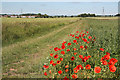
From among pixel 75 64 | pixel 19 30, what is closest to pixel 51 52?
pixel 75 64

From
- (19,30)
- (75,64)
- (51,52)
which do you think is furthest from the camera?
(19,30)

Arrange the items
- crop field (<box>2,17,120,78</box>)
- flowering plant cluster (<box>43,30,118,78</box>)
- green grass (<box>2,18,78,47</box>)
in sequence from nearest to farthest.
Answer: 1. flowering plant cluster (<box>43,30,118,78</box>)
2. crop field (<box>2,17,120,78</box>)
3. green grass (<box>2,18,78,47</box>)

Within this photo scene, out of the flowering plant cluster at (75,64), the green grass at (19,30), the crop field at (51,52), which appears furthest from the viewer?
the green grass at (19,30)

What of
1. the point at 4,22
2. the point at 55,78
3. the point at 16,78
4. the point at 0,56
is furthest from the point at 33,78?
the point at 4,22

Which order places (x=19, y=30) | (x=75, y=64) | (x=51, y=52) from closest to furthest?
(x=75, y=64) → (x=51, y=52) → (x=19, y=30)

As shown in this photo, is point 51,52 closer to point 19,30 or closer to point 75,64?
point 75,64

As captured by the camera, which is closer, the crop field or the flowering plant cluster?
the flowering plant cluster

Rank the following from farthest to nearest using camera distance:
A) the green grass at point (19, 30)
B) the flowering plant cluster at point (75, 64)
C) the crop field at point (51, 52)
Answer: the green grass at point (19, 30)
the crop field at point (51, 52)
the flowering plant cluster at point (75, 64)

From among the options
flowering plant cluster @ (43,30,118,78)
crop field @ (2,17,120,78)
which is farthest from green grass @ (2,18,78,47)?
flowering plant cluster @ (43,30,118,78)

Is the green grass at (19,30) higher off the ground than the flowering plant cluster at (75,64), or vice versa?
the green grass at (19,30)

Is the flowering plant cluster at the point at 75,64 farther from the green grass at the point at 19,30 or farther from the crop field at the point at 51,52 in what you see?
the green grass at the point at 19,30

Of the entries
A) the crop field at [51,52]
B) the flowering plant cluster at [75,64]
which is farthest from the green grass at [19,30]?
the flowering plant cluster at [75,64]

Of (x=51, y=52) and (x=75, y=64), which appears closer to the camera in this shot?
(x=75, y=64)

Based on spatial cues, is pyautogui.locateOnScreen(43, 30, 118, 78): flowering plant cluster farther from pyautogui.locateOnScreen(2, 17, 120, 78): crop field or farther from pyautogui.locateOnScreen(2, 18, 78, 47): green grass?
pyautogui.locateOnScreen(2, 18, 78, 47): green grass
